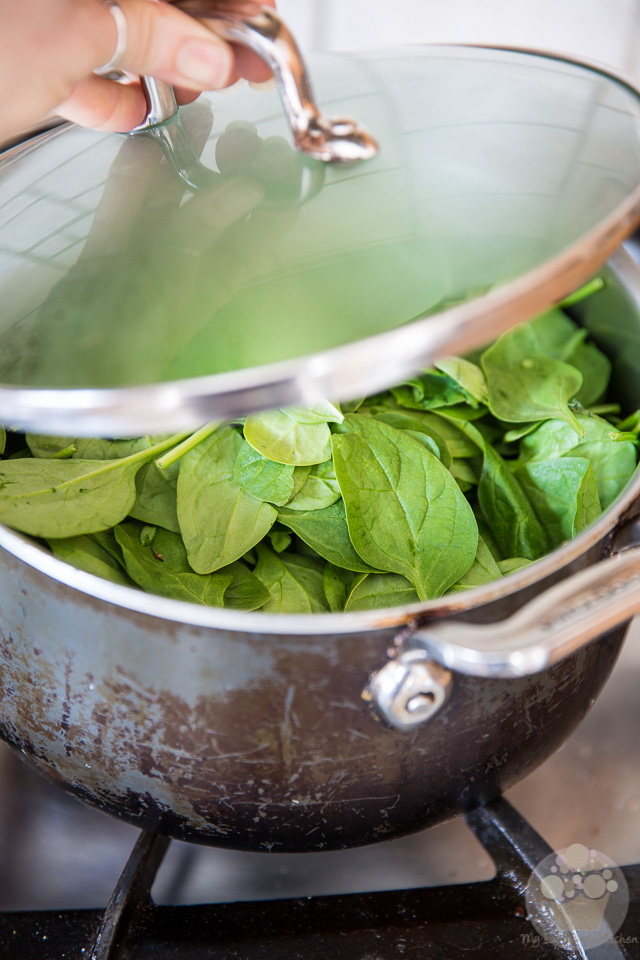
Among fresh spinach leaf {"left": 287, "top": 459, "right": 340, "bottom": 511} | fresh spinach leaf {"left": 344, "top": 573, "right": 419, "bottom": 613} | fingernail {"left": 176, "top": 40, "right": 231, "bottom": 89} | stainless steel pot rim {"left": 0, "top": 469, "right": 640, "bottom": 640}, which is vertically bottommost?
fresh spinach leaf {"left": 344, "top": 573, "right": 419, "bottom": 613}

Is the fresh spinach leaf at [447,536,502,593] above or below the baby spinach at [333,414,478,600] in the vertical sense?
below

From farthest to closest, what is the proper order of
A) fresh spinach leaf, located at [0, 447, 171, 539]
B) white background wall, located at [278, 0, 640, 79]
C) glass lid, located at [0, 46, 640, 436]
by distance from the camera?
1. white background wall, located at [278, 0, 640, 79]
2. fresh spinach leaf, located at [0, 447, 171, 539]
3. glass lid, located at [0, 46, 640, 436]

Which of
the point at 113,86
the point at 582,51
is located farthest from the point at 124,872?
the point at 582,51

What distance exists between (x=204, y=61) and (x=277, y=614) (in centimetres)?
27

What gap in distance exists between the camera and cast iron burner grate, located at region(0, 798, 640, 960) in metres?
0.55

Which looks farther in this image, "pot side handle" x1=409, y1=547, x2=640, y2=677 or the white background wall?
the white background wall

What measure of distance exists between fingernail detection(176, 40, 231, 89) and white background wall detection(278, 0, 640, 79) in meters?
0.67

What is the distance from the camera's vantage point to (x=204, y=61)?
1.34ft

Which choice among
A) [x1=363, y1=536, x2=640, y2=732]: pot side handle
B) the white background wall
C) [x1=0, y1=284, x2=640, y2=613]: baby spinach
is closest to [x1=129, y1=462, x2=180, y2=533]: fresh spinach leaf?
[x1=0, y1=284, x2=640, y2=613]: baby spinach

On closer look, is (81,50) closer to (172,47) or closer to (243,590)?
(172,47)

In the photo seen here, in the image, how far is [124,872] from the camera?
0.57 m

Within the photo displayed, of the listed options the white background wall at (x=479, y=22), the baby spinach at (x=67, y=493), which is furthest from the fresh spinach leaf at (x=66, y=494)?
the white background wall at (x=479, y=22)

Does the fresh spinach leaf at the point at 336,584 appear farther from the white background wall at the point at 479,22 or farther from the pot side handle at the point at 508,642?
the white background wall at the point at 479,22

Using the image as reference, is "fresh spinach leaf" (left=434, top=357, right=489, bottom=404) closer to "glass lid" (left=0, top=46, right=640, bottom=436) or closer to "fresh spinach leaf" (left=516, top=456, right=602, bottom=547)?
"fresh spinach leaf" (left=516, top=456, right=602, bottom=547)
